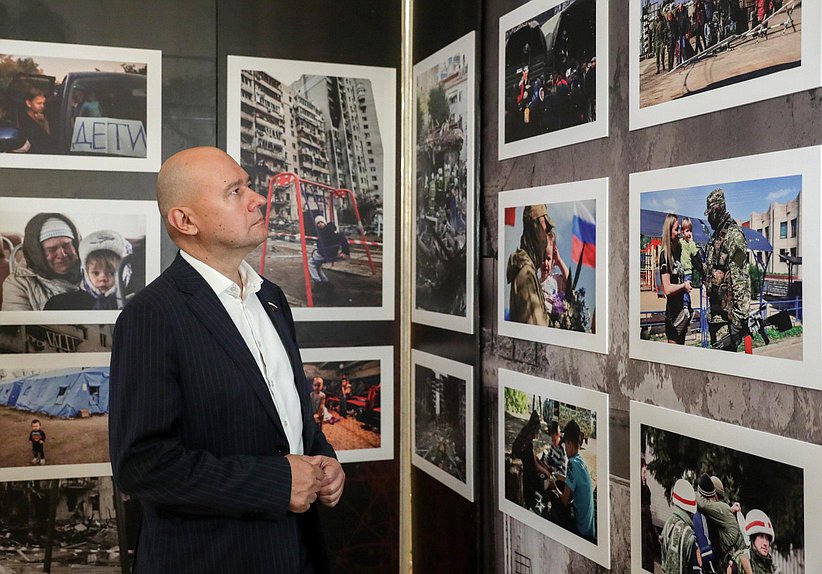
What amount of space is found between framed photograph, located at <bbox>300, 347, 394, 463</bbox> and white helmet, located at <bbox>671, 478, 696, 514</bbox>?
4.89ft

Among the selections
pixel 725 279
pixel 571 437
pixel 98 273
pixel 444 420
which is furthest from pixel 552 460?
pixel 98 273

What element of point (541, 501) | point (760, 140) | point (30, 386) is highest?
point (760, 140)

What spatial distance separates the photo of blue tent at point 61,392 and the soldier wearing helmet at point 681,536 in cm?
186

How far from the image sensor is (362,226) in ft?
9.73

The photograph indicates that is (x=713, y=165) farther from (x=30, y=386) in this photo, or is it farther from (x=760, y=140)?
(x=30, y=386)

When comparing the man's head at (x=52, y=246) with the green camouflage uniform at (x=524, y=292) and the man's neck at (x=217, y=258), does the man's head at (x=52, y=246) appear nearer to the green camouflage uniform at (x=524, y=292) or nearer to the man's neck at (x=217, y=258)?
the man's neck at (x=217, y=258)

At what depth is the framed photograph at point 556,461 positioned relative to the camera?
1931mm

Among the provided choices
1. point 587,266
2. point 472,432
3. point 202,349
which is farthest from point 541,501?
point 202,349

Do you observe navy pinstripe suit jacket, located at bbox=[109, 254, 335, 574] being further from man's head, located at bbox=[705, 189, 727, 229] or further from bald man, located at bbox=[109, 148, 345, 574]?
man's head, located at bbox=[705, 189, 727, 229]

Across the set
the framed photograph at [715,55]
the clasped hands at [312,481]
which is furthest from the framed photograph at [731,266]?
the clasped hands at [312,481]

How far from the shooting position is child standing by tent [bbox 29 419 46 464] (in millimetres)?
2590

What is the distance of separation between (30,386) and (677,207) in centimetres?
211

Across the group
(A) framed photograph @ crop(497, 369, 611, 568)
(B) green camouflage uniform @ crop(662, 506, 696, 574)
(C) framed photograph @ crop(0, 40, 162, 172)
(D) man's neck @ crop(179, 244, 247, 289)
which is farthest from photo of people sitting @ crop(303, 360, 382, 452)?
(B) green camouflage uniform @ crop(662, 506, 696, 574)

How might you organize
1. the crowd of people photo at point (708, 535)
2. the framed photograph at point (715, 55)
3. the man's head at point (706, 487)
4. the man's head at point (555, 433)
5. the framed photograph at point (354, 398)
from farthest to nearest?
the framed photograph at point (354, 398), the man's head at point (555, 433), the man's head at point (706, 487), the crowd of people photo at point (708, 535), the framed photograph at point (715, 55)
